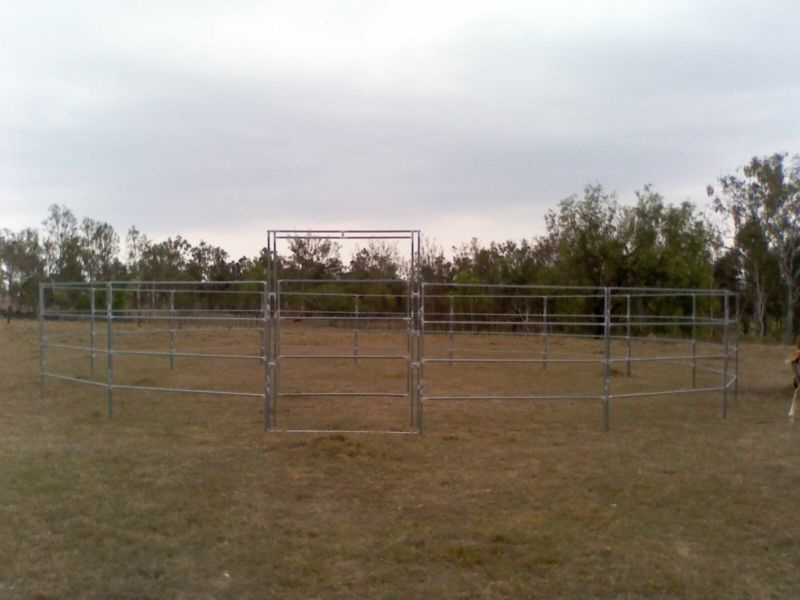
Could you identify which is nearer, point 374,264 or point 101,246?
point 374,264

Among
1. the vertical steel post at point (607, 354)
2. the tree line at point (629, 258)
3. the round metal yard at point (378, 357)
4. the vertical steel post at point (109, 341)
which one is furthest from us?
the tree line at point (629, 258)

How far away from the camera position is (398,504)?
225 inches

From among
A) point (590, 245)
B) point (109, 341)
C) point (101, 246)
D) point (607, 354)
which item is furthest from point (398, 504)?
point (101, 246)

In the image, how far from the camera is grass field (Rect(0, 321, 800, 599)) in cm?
423

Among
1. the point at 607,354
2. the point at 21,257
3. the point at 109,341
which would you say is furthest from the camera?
the point at 21,257

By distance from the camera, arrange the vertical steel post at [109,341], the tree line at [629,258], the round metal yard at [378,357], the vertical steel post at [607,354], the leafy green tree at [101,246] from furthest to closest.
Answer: the leafy green tree at [101,246]
the tree line at [629,258]
the vertical steel post at [109,341]
the round metal yard at [378,357]
the vertical steel post at [607,354]

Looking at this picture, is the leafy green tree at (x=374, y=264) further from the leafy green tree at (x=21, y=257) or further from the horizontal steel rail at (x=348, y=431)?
the leafy green tree at (x=21, y=257)

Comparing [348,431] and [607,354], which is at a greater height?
[607,354]

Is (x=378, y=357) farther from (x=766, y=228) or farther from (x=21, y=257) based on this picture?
(x=21, y=257)

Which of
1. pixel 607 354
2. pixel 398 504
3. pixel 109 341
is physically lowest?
pixel 398 504

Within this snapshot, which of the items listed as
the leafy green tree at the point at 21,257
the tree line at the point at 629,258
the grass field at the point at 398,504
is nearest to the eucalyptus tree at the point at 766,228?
the tree line at the point at 629,258

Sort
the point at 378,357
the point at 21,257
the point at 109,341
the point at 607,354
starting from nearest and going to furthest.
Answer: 1. the point at 378,357
2. the point at 607,354
3. the point at 109,341
4. the point at 21,257

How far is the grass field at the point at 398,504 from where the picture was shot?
4234 mm

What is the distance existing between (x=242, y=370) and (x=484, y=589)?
39.0 feet
